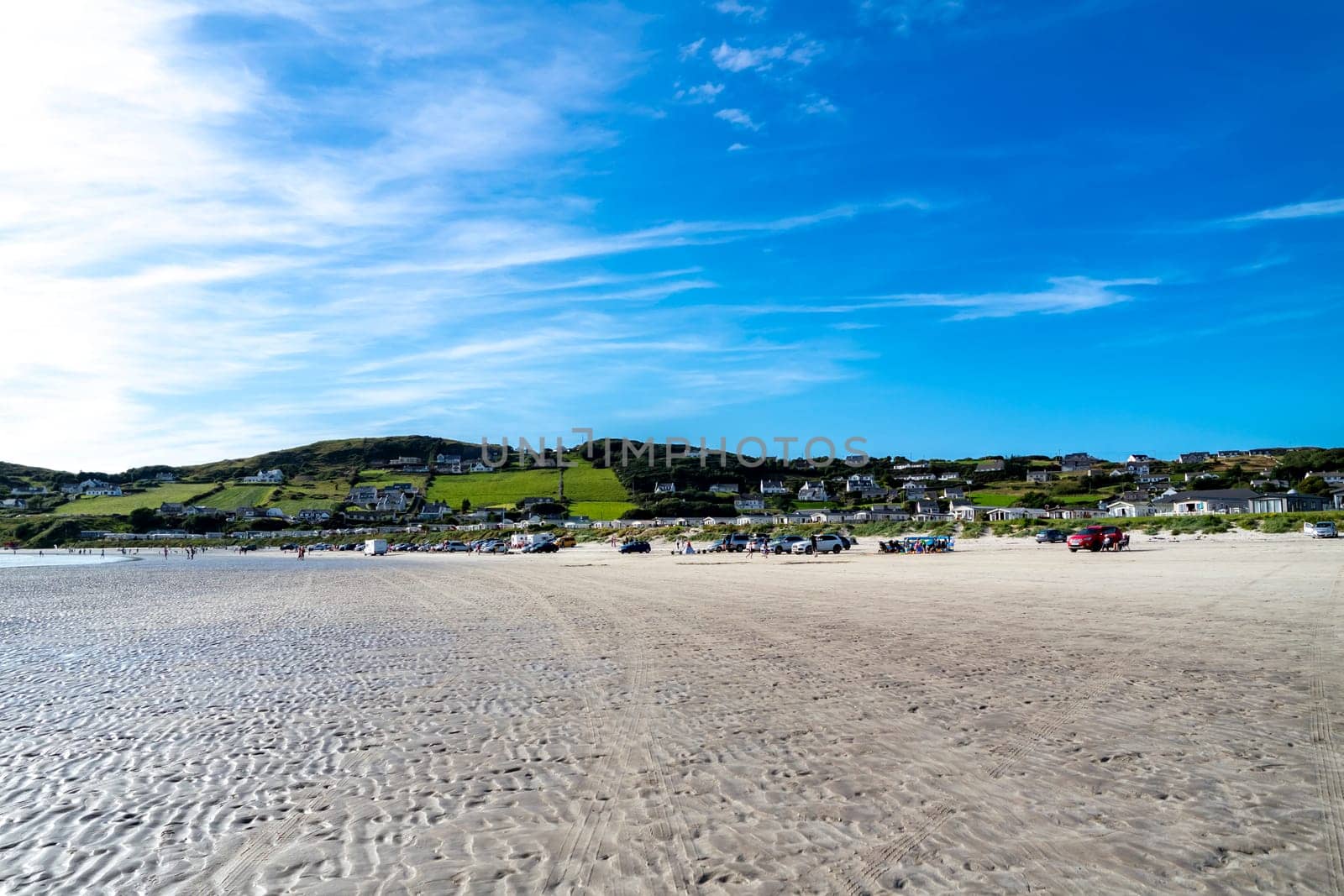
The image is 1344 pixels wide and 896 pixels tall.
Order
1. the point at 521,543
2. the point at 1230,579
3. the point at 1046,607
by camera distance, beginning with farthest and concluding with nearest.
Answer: the point at 521,543
the point at 1230,579
the point at 1046,607

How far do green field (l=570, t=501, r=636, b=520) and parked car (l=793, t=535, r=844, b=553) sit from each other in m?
72.2

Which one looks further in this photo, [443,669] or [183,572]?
[183,572]

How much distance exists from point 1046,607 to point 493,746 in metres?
14.3

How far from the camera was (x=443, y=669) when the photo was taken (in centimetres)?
1222

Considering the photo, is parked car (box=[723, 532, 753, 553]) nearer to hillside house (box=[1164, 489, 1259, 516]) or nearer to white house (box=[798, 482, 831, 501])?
hillside house (box=[1164, 489, 1259, 516])

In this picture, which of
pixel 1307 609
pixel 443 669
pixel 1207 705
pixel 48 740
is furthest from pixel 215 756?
pixel 1307 609

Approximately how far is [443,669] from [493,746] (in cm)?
482

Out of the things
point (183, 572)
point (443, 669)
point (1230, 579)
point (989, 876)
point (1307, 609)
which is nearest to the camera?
point (989, 876)

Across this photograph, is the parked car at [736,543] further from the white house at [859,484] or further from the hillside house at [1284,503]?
the white house at [859,484]

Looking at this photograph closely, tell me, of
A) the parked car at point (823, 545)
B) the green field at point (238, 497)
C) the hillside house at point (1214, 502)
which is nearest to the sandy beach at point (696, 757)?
the parked car at point (823, 545)

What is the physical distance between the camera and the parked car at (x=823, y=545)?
52.1 meters

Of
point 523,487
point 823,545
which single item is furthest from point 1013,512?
point 523,487

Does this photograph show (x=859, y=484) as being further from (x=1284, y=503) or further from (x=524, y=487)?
(x=1284, y=503)

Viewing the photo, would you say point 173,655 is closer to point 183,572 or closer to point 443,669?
point 443,669
